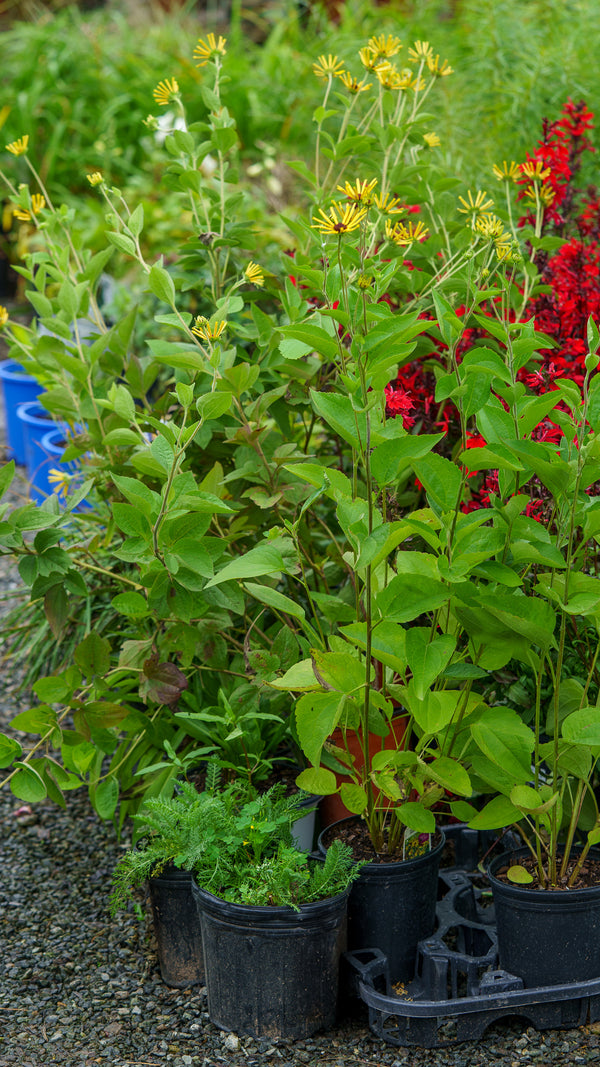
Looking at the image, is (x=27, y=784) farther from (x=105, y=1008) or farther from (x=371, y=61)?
(x=371, y=61)

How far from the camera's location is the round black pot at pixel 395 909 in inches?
67.1

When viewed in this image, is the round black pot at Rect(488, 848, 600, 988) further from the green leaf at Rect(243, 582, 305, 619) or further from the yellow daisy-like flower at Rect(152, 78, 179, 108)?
the yellow daisy-like flower at Rect(152, 78, 179, 108)

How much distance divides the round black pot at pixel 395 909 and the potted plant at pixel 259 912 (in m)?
0.05

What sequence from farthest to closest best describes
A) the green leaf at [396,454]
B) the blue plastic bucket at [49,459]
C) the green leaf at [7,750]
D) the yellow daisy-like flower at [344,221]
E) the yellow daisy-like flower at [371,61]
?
the blue plastic bucket at [49,459] < the yellow daisy-like flower at [371,61] < the green leaf at [7,750] < the green leaf at [396,454] < the yellow daisy-like flower at [344,221]

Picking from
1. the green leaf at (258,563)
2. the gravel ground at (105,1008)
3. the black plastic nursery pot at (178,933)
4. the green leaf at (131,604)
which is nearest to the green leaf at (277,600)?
the green leaf at (258,563)

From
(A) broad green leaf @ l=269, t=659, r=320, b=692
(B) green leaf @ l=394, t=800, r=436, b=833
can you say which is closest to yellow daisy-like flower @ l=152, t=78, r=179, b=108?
(A) broad green leaf @ l=269, t=659, r=320, b=692

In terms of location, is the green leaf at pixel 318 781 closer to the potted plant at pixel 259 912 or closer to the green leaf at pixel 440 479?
the potted plant at pixel 259 912

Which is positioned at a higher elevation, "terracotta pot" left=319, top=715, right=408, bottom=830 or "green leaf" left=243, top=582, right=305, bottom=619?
"green leaf" left=243, top=582, right=305, bottom=619

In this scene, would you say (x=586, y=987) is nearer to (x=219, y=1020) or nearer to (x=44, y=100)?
(x=219, y=1020)

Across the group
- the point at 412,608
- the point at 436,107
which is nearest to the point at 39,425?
the point at 436,107

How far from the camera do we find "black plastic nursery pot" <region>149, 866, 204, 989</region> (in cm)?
181

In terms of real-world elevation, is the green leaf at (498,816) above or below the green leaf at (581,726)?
below

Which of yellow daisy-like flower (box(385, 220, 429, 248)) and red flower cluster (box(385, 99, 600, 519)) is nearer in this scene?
yellow daisy-like flower (box(385, 220, 429, 248))

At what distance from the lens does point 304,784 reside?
1632 mm
